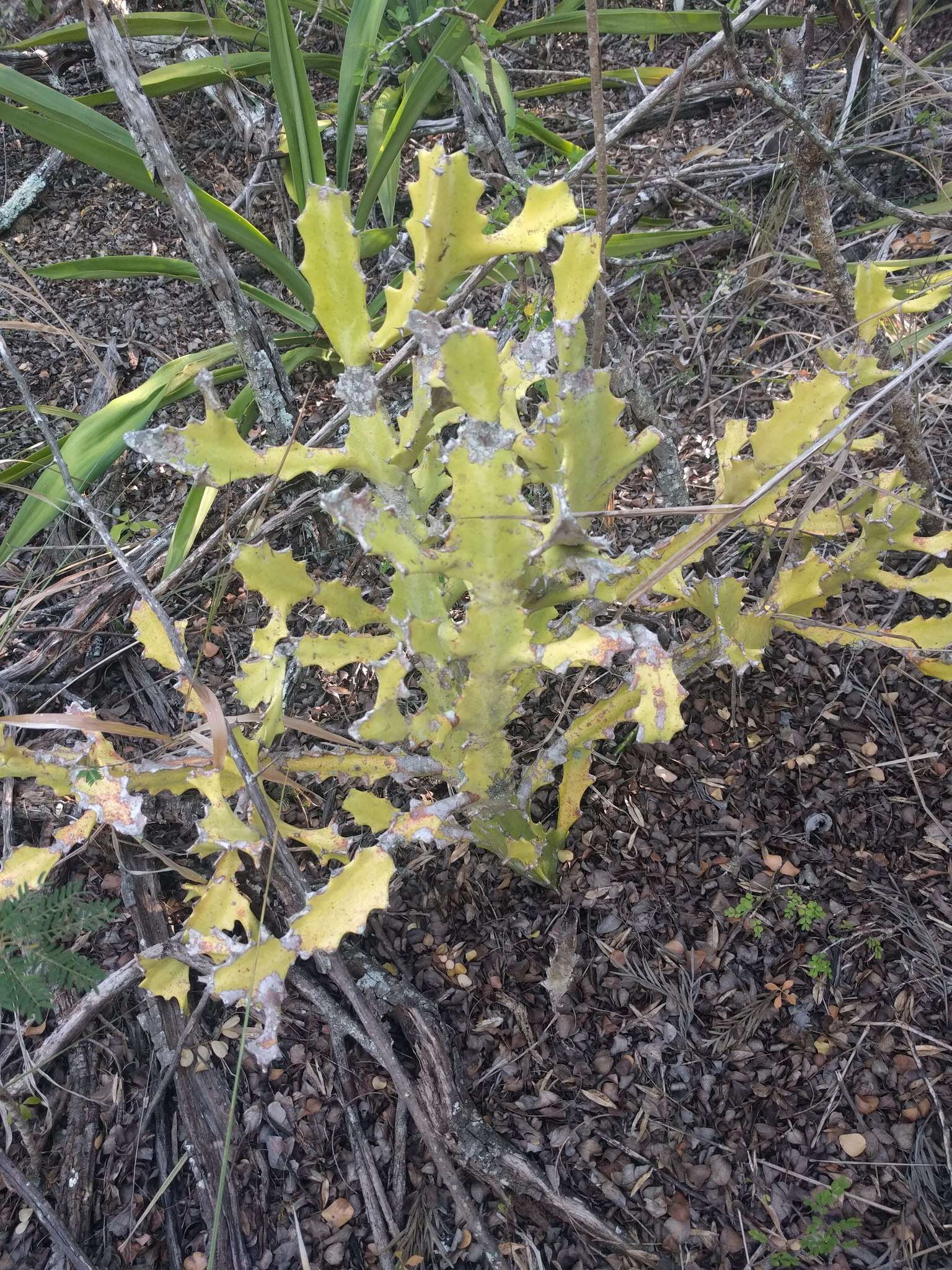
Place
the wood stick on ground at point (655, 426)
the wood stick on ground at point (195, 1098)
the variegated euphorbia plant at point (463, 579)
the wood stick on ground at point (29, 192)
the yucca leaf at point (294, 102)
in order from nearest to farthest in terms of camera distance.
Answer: the variegated euphorbia plant at point (463, 579), the wood stick on ground at point (195, 1098), the wood stick on ground at point (655, 426), the yucca leaf at point (294, 102), the wood stick on ground at point (29, 192)

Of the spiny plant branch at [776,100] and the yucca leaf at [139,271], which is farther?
the yucca leaf at [139,271]

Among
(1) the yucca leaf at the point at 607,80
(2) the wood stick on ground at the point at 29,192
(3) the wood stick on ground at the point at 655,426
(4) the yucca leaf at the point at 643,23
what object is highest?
(2) the wood stick on ground at the point at 29,192

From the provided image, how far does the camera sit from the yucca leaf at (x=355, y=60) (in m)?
1.53

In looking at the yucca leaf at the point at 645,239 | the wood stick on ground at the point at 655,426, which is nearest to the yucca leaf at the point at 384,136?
the yucca leaf at the point at 645,239

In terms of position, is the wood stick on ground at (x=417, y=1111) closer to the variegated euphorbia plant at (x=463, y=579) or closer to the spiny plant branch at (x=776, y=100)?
the variegated euphorbia plant at (x=463, y=579)

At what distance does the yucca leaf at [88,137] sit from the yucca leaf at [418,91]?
0.26 metres

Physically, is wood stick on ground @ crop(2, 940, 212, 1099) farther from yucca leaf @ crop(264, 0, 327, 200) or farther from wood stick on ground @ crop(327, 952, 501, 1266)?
yucca leaf @ crop(264, 0, 327, 200)

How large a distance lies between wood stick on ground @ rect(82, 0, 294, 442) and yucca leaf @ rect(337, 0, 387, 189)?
0.52 m

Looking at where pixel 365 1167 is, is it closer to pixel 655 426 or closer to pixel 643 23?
pixel 655 426

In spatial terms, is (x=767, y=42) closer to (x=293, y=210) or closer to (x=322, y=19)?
(x=293, y=210)

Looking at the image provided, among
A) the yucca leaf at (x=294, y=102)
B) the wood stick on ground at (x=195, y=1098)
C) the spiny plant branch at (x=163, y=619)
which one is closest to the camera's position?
the spiny plant branch at (x=163, y=619)

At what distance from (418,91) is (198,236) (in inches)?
26.0

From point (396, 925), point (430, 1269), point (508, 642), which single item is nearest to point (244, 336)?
point (508, 642)

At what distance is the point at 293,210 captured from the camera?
1704 millimetres
